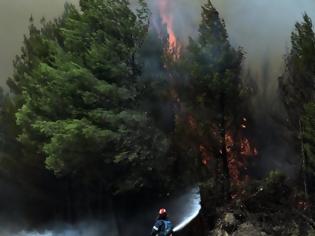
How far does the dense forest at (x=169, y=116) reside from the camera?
1752 centimetres

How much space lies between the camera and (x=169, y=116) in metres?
20.3

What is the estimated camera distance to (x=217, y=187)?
18.5m

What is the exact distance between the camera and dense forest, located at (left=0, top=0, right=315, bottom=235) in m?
17.5

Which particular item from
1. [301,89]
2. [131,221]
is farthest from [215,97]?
[131,221]

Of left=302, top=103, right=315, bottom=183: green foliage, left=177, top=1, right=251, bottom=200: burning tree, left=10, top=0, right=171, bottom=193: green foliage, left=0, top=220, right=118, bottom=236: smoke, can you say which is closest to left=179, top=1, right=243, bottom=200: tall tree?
left=177, top=1, right=251, bottom=200: burning tree

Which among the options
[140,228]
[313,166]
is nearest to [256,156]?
[313,166]

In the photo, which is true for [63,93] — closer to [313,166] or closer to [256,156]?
[256,156]

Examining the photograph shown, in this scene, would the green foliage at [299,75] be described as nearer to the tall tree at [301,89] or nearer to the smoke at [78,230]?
the tall tree at [301,89]

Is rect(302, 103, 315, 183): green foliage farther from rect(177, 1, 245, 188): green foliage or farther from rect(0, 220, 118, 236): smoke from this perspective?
rect(0, 220, 118, 236): smoke

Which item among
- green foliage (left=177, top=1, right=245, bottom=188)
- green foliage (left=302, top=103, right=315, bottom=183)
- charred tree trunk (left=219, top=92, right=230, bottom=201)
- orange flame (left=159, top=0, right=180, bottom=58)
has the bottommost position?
green foliage (left=302, top=103, right=315, bottom=183)

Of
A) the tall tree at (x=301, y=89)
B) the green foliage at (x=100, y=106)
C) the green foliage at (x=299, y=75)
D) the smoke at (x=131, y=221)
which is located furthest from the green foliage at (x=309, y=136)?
the green foliage at (x=100, y=106)

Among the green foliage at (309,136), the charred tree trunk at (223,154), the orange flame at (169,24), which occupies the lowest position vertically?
the green foliage at (309,136)

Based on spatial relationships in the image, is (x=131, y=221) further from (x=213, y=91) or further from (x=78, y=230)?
(x=213, y=91)

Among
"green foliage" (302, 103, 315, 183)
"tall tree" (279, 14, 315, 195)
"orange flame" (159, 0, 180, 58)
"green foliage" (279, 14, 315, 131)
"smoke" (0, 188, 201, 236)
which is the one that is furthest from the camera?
"orange flame" (159, 0, 180, 58)
